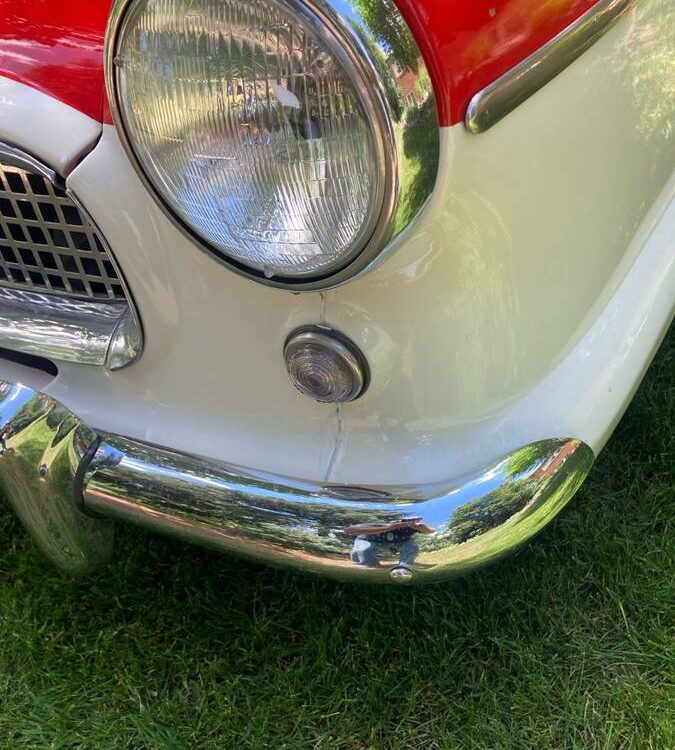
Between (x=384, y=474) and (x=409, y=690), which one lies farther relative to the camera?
(x=409, y=690)

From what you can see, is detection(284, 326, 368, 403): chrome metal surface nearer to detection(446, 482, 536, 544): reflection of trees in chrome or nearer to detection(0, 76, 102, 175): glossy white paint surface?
detection(446, 482, 536, 544): reflection of trees in chrome

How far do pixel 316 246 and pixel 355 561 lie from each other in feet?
1.28

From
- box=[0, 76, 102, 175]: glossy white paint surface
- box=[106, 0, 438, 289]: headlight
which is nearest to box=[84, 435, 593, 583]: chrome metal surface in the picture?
box=[106, 0, 438, 289]: headlight

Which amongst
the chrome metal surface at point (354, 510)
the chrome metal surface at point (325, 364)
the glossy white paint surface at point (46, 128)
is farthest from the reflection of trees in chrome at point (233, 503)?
the glossy white paint surface at point (46, 128)

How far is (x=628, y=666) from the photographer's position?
4.70 feet

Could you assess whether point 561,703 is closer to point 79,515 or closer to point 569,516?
point 569,516

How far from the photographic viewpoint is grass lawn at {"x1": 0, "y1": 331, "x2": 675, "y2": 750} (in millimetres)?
1371

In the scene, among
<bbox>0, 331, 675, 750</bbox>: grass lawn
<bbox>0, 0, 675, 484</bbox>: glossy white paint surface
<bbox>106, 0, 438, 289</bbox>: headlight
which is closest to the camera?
<bbox>106, 0, 438, 289</bbox>: headlight

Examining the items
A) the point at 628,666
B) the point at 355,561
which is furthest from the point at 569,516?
the point at 355,561

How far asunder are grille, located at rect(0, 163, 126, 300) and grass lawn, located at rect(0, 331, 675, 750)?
24.7 inches

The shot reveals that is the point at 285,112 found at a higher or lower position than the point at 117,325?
higher

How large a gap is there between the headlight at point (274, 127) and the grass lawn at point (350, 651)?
2.60 ft

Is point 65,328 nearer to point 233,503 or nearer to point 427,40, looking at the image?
point 233,503

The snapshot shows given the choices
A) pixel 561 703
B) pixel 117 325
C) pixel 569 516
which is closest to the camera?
pixel 117 325
